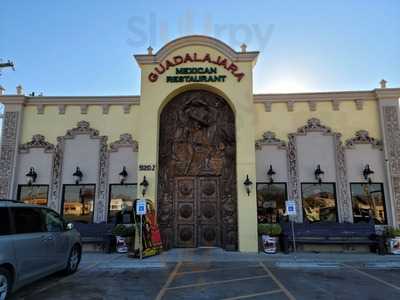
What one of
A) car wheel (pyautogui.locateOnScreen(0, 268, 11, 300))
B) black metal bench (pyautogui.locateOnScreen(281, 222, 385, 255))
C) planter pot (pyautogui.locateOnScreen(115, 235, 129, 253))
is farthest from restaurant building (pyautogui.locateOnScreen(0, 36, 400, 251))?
car wheel (pyautogui.locateOnScreen(0, 268, 11, 300))

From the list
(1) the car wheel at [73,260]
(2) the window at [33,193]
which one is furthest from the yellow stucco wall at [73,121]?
(1) the car wheel at [73,260]

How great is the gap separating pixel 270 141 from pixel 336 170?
119 inches

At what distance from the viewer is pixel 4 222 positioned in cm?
607

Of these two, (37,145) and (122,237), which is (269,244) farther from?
(37,145)

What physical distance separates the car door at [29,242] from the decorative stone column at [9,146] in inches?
326

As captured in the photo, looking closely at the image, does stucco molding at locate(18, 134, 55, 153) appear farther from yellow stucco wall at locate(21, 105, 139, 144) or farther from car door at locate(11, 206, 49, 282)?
car door at locate(11, 206, 49, 282)

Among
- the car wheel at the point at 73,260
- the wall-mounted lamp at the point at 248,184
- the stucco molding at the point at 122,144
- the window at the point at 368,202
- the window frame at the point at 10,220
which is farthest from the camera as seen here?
the stucco molding at the point at 122,144

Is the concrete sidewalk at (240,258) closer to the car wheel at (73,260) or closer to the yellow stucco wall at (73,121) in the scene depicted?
the car wheel at (73,260)

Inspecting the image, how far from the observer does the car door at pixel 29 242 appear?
6219mm

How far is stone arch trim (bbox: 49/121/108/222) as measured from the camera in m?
14.2

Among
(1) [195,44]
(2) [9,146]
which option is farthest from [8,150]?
(1) [195,44]

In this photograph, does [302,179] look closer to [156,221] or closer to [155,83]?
[156,221]

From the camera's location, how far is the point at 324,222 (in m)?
12.9

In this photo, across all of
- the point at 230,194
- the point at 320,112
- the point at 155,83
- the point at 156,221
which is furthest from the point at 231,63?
the point at 156,221
